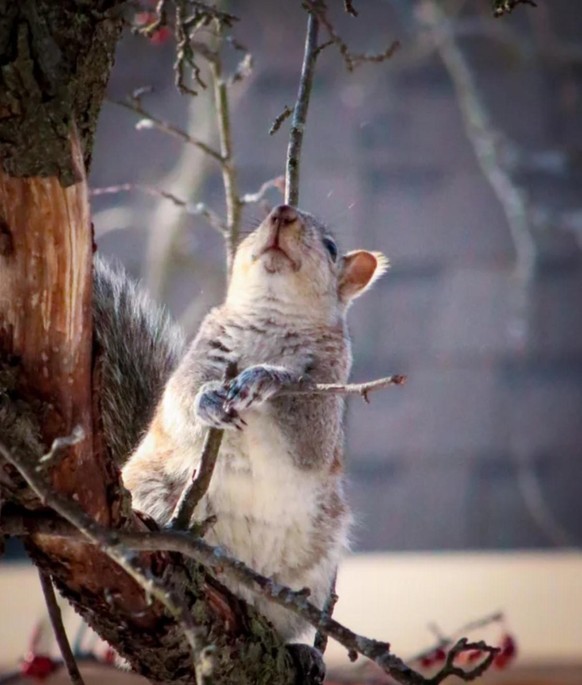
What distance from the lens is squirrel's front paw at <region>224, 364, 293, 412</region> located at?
1.49 m

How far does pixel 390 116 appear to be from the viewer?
12.9 feet

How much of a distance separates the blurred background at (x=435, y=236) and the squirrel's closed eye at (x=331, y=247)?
186cm

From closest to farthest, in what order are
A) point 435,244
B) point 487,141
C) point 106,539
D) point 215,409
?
1. point 106,539
2. point 215,409
3. point 487,141
4. point 435,244

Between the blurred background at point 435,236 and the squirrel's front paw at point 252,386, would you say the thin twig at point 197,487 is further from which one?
the blurred background at point 435,236

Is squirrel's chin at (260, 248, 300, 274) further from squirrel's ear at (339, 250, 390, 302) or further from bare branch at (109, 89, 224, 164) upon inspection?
bare branch at (109, 89, 224, 164)

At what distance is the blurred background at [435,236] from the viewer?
383cm

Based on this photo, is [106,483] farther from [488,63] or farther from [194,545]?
[488,63]

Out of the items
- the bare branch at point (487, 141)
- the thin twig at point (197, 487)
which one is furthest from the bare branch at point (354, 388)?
the bare branch at point (487, 141)

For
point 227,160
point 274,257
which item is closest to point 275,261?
point 274,257

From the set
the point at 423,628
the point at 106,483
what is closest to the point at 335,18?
the point at 423,628

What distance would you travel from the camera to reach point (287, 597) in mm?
1060

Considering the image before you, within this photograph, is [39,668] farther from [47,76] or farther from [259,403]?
[47,76]

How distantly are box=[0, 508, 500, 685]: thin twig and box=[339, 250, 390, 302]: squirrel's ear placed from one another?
2.67 feet

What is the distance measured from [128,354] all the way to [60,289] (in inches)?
30.9
